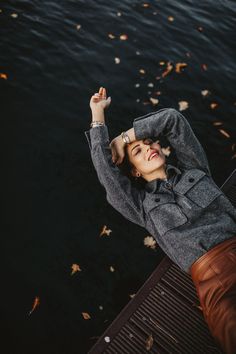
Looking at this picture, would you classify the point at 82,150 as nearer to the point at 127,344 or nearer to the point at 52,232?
the point at 52,232

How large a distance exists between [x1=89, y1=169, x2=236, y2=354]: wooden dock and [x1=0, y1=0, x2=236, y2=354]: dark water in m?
0.90

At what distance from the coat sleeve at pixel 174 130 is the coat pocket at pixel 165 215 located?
73 cm

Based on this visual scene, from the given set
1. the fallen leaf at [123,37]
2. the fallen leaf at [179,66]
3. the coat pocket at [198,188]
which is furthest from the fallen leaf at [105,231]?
the fallen leaf at [123,37]

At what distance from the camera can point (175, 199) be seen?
3.69 meters

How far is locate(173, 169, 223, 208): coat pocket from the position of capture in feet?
11.6

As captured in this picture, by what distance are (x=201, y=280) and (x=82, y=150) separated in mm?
3904

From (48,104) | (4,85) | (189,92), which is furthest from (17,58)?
(189,92)

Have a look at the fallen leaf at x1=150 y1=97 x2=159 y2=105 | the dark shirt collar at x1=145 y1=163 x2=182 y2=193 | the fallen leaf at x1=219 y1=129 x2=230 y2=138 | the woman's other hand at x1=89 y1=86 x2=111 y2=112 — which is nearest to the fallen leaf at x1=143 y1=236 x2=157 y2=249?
the dark shirt collar at x1=145 y1=163 x2=182 y2=193

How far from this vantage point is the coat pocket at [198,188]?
3523 mm

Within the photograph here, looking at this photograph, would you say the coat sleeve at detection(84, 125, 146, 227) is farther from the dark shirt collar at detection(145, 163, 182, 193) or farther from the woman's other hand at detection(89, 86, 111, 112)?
the woman's other hand at detection(89, 86, 111, 112)

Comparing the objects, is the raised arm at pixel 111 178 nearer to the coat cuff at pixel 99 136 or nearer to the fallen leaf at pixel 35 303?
the coat cuff at pixel 99 136

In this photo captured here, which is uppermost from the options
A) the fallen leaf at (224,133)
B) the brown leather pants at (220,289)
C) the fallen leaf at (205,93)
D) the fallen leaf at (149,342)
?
the fallen leaf at (205,93)

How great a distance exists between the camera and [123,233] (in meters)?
5.29

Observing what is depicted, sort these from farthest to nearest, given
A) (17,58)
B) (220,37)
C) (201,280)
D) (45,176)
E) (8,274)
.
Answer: (220,37), (17,58), (45,176), (8,274), (201,280)
